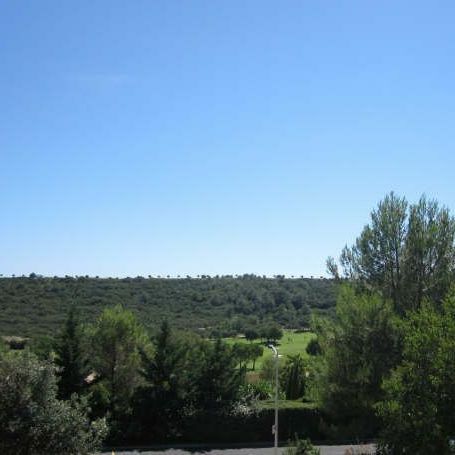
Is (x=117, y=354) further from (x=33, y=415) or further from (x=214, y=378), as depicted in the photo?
(x=33, y=415)

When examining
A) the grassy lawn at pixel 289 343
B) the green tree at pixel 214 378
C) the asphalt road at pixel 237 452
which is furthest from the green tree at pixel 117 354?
the grassy lawn at pixel 289 343

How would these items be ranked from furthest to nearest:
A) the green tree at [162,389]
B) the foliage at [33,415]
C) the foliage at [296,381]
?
the foliage at [296,381] < the green tree at [162,389] < the foliage at [33,415]

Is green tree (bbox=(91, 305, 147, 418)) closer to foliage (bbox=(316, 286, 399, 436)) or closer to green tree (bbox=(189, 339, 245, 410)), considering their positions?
green tree (bbox=(189, 339, 245, 410))

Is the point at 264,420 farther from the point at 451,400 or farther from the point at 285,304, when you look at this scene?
the point at 285,304

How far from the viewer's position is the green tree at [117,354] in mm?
34562

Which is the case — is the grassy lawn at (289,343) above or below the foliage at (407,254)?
below

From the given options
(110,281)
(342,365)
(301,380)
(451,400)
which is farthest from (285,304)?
(451,400)

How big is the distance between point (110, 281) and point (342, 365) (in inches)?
3409

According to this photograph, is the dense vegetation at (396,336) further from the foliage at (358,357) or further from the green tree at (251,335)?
the green tree at (251,335)

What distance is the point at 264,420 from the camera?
117 feet

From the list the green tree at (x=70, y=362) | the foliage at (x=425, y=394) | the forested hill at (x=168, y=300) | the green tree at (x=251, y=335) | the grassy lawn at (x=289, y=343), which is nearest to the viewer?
the foliage at (x=425, y=394)

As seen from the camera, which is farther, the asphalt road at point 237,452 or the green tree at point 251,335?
the green tree at point 251,335

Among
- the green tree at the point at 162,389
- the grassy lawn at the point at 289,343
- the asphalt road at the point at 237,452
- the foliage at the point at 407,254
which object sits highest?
the foliage at the point at 407,254

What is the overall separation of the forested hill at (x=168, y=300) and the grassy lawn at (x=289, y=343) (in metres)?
4.63
